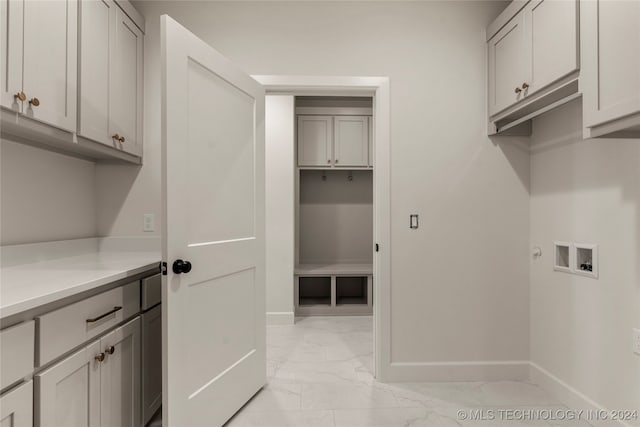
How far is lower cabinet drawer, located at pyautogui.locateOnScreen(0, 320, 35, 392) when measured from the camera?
3.17ft

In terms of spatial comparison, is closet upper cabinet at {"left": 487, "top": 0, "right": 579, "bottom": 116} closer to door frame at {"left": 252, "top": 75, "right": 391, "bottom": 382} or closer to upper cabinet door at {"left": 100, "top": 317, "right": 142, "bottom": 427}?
door frame at {"left": 252, "top": 75, "right": 391, "bottom": 382}

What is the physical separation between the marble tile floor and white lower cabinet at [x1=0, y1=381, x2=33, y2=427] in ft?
3.42

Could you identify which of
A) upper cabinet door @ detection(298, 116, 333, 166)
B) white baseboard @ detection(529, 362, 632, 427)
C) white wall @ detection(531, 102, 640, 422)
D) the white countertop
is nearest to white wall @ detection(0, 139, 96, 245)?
the white countertop

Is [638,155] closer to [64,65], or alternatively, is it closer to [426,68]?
[426,68]

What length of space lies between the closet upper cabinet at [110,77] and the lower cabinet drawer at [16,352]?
101cm

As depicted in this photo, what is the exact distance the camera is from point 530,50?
6.19ft

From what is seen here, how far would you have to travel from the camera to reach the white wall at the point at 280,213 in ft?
12.0

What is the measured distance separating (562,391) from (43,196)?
3.08m

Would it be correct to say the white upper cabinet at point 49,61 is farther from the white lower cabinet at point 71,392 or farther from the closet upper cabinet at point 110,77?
the white lower cabinet at point 71,392

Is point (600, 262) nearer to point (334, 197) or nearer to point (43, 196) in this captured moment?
point (43, 196)

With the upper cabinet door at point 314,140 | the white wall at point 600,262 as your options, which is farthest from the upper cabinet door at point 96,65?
the white wall at point 600,262

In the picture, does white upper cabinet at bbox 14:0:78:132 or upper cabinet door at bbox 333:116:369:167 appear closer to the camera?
white upper cabinet at bbox 14:0:78:132

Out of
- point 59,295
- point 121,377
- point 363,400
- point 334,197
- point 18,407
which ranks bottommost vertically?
point 363,400

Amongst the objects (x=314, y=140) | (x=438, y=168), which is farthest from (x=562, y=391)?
(x=314, y=140)
